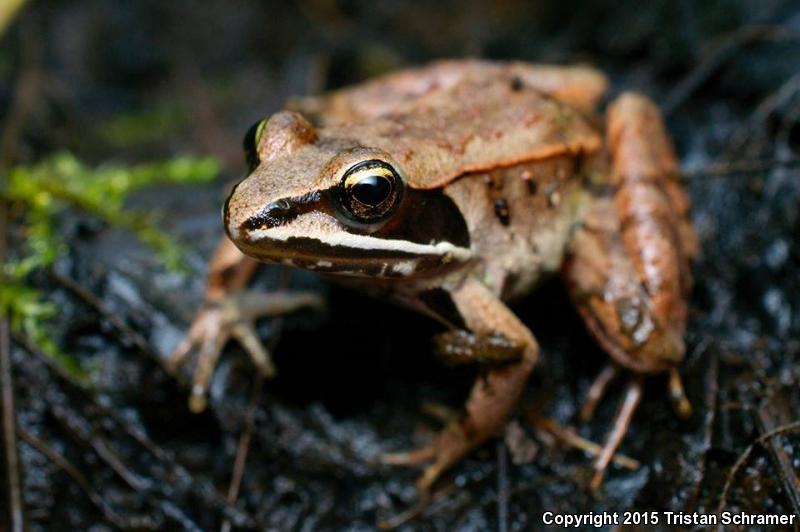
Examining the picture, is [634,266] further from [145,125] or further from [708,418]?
[145,125]

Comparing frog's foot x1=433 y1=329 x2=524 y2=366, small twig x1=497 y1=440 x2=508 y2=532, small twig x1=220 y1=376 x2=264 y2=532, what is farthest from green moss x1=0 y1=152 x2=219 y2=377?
small twig x1=497 y1=440 x2=508 y2=532

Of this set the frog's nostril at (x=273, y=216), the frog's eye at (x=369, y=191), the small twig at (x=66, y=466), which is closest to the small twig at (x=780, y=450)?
the frog's eye at (x=369, y=191)

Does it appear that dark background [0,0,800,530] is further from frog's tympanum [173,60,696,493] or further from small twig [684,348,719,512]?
frog's tympanum [173,60,696,493]

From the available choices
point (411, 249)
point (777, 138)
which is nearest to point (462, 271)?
point (411, 249)

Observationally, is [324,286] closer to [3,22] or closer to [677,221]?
[677,221]

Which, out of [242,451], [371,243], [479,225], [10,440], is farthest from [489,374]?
[10,440]

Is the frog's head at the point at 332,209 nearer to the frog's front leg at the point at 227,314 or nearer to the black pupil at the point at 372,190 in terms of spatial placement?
the black pupil at the point at 372,190
